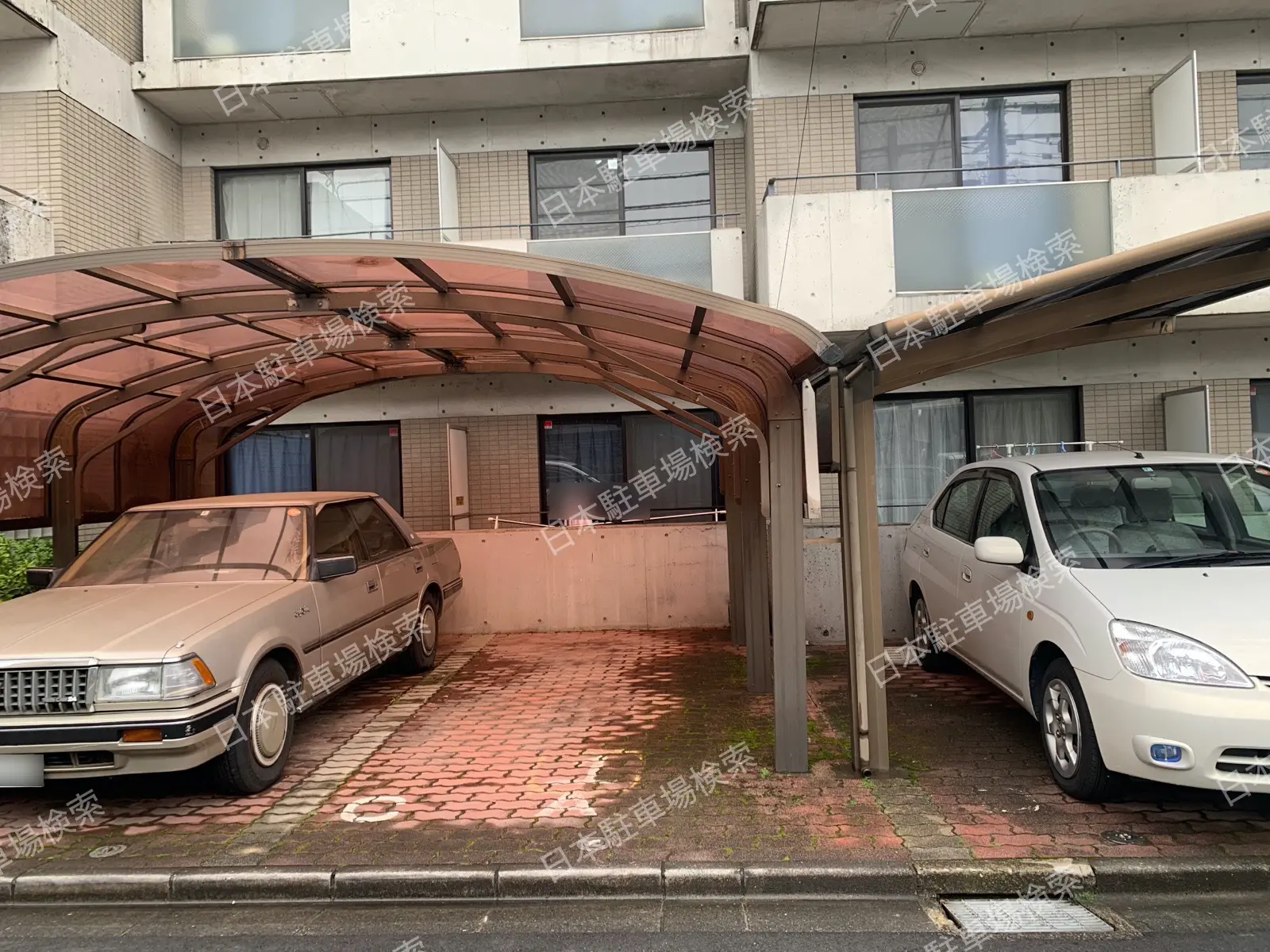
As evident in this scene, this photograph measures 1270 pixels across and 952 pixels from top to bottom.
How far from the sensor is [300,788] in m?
5.02

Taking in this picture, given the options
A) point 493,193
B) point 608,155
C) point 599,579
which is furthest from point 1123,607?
point 493,193

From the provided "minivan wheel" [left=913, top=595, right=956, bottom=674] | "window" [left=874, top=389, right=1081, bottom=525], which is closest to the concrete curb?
"minivan wheel" [left=913, top=595, right=956, bottom=674]

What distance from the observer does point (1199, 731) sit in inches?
145

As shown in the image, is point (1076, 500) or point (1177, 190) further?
point (1177, 190)

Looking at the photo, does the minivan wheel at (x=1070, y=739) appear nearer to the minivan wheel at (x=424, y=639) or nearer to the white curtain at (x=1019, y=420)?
the minivan wheel at (x=424, y=639)

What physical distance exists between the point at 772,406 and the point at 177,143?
9835 mm

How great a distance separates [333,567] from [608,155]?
724 cm

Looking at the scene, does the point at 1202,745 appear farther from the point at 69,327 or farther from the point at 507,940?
the point at 69,327

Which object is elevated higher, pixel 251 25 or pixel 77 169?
pixel 251 25

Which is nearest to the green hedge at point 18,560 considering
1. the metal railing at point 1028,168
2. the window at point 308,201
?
the window at point 308,201

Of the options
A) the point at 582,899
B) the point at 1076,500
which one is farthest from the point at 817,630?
the point at 582,899

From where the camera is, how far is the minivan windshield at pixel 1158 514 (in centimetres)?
468

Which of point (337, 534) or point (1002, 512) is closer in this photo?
point (1002, 512)

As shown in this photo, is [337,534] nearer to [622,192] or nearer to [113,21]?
[622,192]
